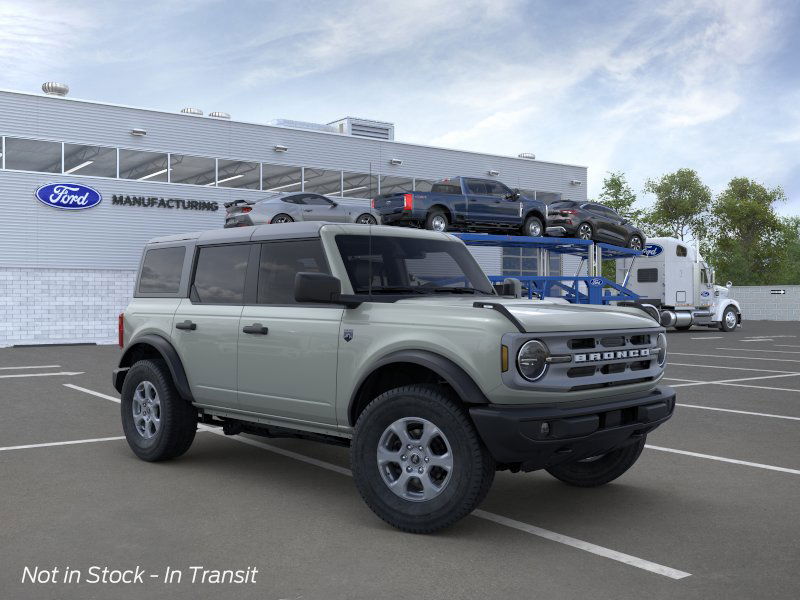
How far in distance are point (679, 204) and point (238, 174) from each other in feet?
164

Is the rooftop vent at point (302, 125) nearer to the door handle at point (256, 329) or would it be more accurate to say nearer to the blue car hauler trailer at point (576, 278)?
the blue car hauler trailer at point (576, 278)

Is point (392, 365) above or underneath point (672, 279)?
underneath

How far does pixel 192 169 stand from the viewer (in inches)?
1163

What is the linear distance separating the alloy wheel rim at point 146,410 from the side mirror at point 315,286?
230 centimetres

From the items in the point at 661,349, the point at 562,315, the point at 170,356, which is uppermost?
the point at 562,315

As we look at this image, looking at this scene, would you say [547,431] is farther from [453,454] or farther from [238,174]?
[238,174]

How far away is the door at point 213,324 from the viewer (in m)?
6.36

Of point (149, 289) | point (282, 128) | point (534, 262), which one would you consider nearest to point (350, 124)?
point (282, 128)

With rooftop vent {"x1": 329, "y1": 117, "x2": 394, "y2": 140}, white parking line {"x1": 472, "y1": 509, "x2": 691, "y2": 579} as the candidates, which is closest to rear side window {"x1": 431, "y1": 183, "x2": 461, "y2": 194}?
rooftop vent {"x1": 329, "y1": 117, "x2": 394, "y2": 140}

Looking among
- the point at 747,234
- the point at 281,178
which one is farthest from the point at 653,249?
the point at 747,234

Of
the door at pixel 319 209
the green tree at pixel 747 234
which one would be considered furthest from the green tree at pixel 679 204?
the door at pixel 319 209

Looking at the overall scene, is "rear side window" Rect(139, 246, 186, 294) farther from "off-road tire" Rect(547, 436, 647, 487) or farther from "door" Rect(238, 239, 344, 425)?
"off-road tire" Rect(547, 436, 647, 487)

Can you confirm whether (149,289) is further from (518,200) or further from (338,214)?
(518,200)

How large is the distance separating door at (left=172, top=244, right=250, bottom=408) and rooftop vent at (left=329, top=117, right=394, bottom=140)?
27.6m
